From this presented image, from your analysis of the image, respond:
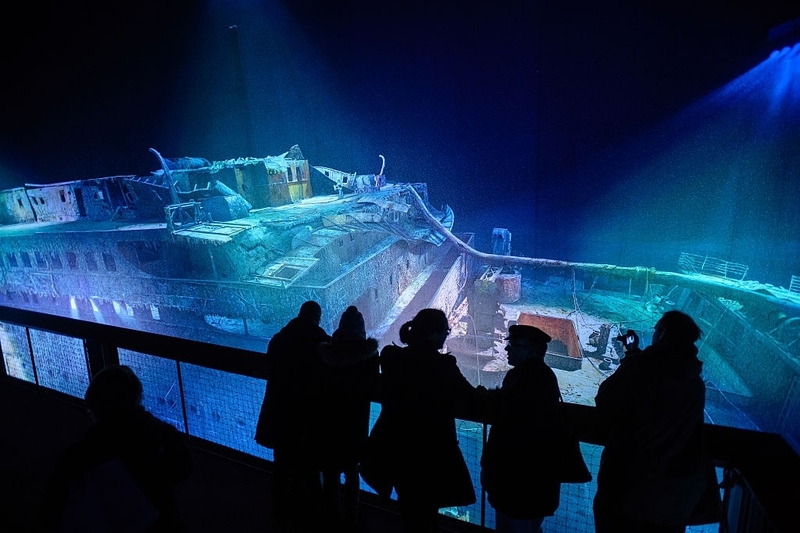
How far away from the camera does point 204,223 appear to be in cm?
1298

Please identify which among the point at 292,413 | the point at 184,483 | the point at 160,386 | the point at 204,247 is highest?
the point at 292,413

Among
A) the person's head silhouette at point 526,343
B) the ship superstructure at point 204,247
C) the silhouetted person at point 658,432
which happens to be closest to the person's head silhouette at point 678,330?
the silhouetted person at point 658,432

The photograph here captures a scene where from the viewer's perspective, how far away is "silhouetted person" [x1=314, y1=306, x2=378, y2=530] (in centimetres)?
217

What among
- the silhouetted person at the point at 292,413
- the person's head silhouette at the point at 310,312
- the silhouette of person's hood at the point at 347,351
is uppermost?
the person's head silhouette at the point at 310,312

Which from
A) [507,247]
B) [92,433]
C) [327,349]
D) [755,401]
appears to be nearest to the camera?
[92,433]

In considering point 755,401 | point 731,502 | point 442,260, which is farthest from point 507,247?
point 731,502

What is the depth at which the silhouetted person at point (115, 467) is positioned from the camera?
59.2 inches

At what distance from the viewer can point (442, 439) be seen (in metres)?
1.96

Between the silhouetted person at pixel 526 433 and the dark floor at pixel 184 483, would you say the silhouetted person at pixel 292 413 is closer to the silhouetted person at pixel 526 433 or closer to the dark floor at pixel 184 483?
the dark floor at pixel 184 483

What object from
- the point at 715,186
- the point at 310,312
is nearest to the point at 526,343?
the point at 310,312

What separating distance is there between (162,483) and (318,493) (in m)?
1.08

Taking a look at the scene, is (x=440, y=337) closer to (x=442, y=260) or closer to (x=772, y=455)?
(x=772, y=455)

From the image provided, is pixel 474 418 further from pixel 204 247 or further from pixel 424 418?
pixel 204 247

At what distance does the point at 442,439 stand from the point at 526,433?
1.41 feet
